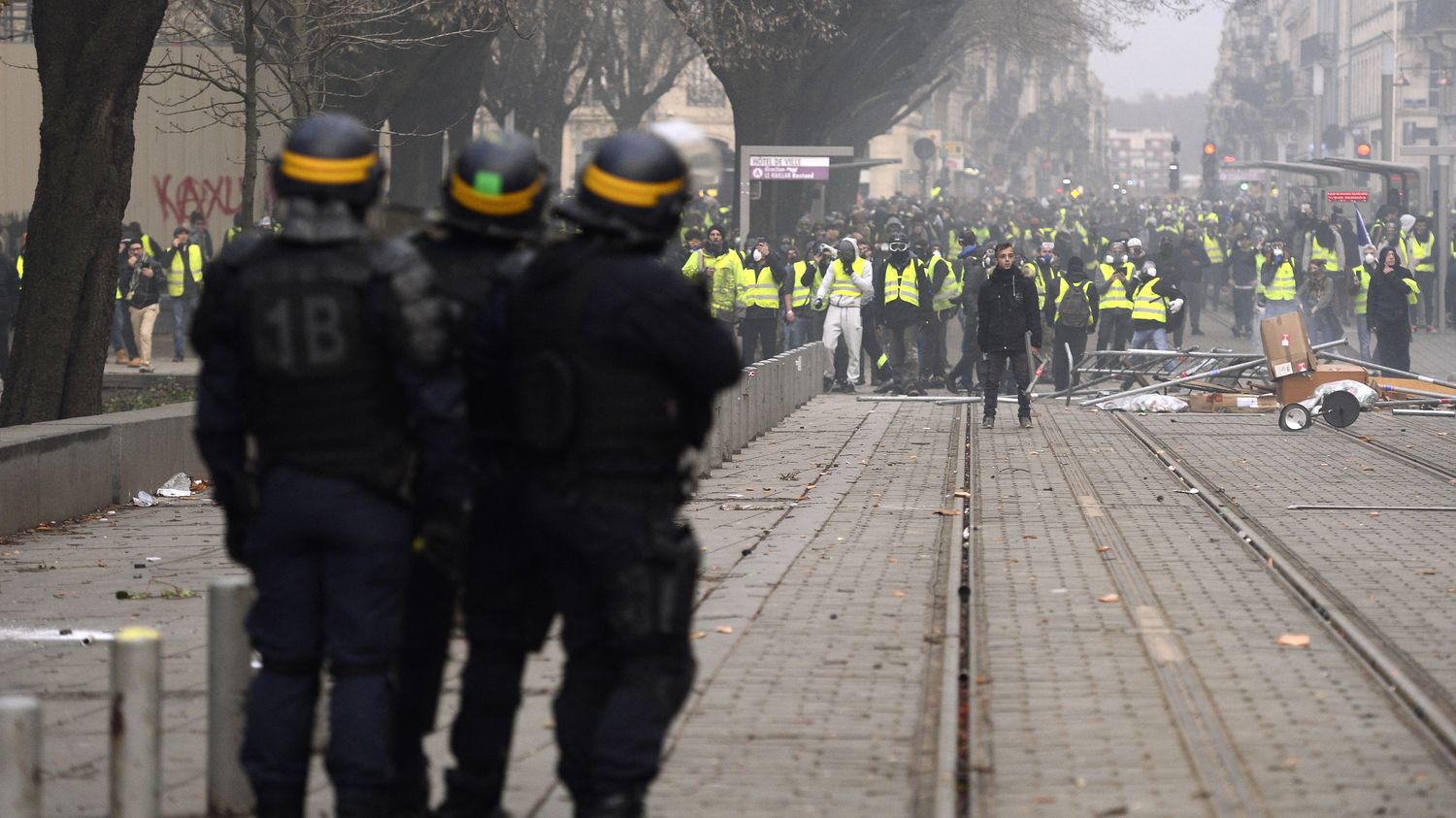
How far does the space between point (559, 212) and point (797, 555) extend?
20.1 ft

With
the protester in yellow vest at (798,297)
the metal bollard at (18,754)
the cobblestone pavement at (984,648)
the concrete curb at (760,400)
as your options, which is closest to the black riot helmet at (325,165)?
the metal bollard at (18,754)

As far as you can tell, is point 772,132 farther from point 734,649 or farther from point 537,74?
point 734,649

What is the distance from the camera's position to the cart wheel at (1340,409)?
19.3m

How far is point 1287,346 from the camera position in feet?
64.2

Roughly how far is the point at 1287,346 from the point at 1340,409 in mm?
705

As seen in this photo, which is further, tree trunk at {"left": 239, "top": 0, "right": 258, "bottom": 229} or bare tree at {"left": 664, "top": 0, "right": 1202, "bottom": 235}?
bare tree at {"left": 664, "top": 0, "right": 1202, "bottom": 235}

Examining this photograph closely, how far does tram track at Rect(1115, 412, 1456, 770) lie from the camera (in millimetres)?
7000

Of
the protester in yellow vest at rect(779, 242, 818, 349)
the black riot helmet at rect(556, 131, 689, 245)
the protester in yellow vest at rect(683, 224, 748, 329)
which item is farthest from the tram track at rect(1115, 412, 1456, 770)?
the protester in yellow vest at rect(779, 242, 818, 349)

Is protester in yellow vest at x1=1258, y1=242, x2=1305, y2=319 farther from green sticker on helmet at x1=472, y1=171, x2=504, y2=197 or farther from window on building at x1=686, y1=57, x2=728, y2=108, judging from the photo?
window on building at x1=686, y1=57, x2=728, y2=108

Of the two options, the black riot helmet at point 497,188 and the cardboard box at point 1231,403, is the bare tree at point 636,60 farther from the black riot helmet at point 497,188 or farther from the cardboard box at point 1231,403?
the black riot helmet at point 497,188

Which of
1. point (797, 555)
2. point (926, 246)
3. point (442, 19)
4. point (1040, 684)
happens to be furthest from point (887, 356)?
point (1040, 684)

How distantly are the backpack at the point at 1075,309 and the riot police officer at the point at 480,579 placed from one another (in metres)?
20.4

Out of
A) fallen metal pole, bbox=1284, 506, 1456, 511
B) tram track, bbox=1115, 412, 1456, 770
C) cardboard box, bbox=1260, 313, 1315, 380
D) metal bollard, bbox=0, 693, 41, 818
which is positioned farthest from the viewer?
cardboard box, bbox=1260, 313, 1315, 380

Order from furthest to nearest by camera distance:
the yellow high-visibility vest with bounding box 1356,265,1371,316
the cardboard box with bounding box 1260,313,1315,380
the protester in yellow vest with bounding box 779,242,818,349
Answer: the yellow high-visibility vest with bounding box 1356,265,1371,316, the protester in yellow vest with bounding box 779,242,818,349, the cardboard box with bounding box 1260,313,1315,380
